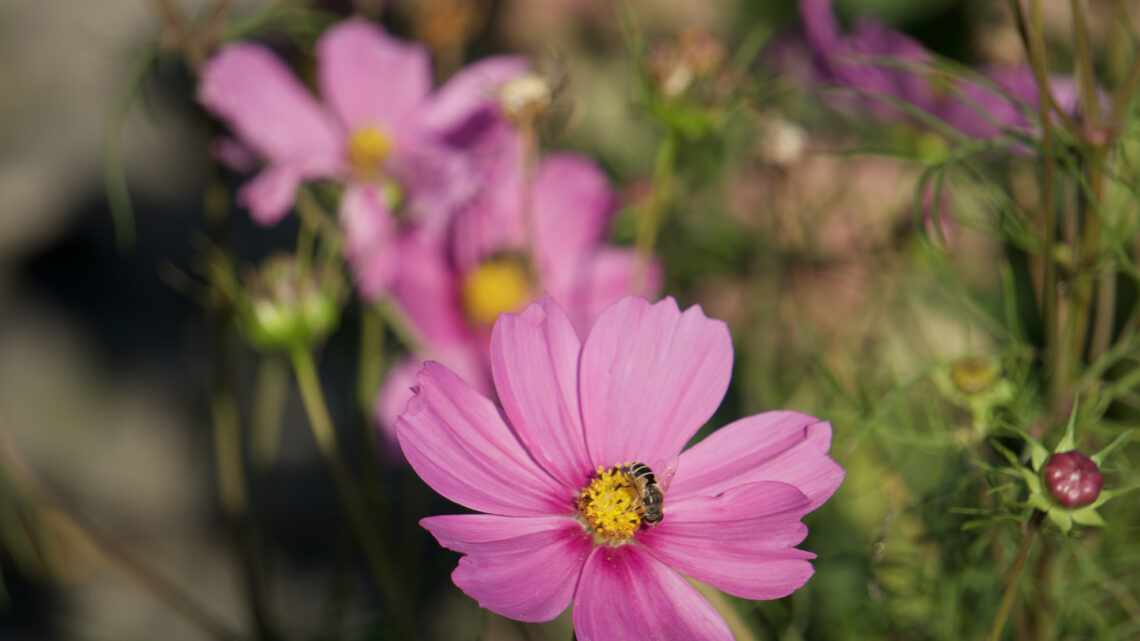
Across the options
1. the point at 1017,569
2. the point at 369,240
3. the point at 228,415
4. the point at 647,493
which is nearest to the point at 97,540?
the point at 228,415

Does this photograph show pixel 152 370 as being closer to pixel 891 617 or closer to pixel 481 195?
pixel 481 195

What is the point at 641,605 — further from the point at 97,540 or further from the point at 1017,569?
the point at 97,540

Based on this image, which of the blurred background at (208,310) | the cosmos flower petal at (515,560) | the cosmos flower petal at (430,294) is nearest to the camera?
the cosmos flower petal at (515,560)

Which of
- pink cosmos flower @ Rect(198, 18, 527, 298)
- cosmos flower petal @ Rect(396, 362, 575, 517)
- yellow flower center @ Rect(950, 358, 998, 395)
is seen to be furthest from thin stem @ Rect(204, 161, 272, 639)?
yellow flower center @ Rect(950, 358, 998, 395)

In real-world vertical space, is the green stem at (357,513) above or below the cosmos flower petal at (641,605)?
above

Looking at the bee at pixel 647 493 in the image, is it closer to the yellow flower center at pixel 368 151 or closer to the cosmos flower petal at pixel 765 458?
the cosmos flower petal at pixel 765 458

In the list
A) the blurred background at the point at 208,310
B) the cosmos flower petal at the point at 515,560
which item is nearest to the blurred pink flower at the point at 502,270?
the blurred background at the point at 208,310

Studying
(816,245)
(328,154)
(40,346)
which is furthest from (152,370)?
(816,245)
